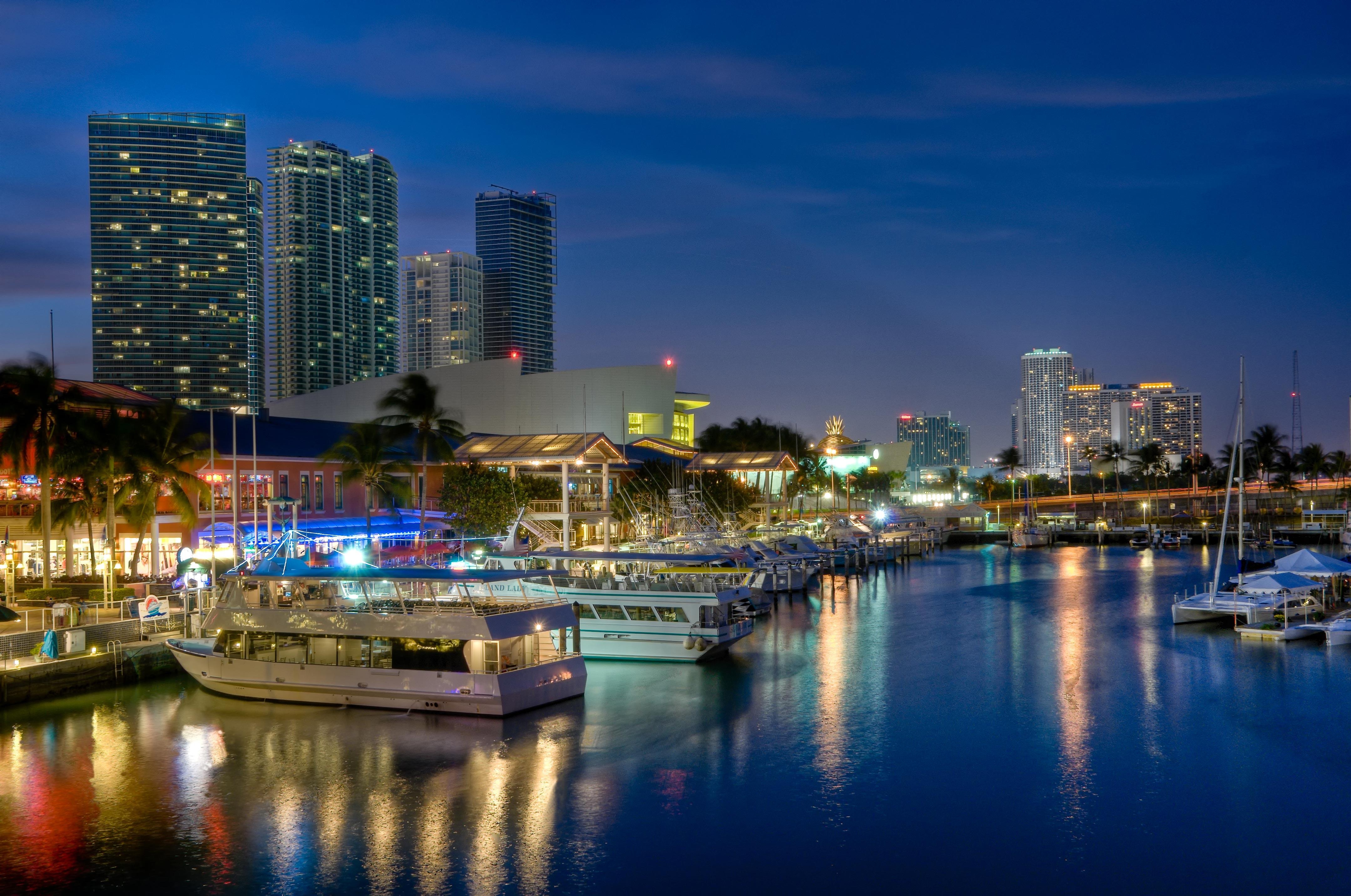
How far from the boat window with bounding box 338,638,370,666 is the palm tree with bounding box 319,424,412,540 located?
24.8 m

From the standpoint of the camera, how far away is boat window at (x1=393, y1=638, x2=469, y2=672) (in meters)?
29.0

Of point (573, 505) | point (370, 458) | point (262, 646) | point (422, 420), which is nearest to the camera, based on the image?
point (262, 646)

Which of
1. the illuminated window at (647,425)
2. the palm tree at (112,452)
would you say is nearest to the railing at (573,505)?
the palm tree at (112,452)

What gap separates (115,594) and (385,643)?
55.4 ft

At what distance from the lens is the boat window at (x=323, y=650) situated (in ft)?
100

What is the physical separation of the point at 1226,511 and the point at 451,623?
35479 millimetres

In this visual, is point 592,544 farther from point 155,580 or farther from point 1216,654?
point 1216,654

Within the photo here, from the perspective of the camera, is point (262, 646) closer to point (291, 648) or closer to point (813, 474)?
point (291, 648)

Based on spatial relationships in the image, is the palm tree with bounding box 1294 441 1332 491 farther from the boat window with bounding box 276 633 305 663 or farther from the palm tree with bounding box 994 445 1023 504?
the boat window with bounding box 276 633 305 663

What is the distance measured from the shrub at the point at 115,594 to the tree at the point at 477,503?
20516 mm

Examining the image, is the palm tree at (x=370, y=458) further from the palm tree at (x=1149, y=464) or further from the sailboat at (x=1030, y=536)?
the palm tree at (x=1149, y=464)

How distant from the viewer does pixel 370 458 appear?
56.0m

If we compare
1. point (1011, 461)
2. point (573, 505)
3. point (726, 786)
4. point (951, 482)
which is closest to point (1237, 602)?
point (726, 786)

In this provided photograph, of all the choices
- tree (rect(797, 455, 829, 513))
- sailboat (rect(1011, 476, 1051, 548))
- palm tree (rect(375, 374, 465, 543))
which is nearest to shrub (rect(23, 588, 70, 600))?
palm tree (rect(375, 374, 465, 543))
